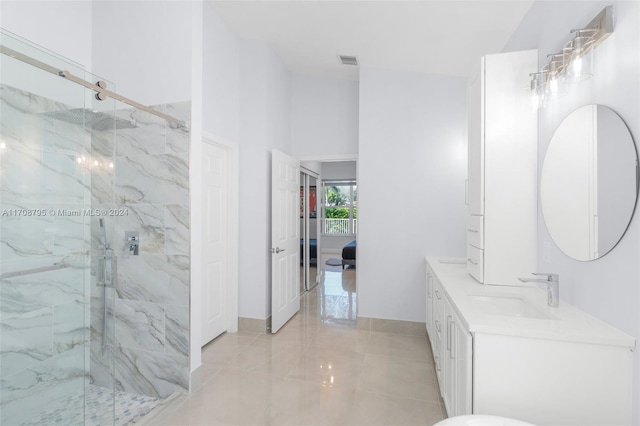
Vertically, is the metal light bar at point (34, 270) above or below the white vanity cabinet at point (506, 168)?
below

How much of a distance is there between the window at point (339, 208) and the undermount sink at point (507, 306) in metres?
7.16

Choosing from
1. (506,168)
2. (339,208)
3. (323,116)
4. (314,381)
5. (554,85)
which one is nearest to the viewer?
(554,85)

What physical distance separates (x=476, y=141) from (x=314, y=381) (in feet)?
7.36

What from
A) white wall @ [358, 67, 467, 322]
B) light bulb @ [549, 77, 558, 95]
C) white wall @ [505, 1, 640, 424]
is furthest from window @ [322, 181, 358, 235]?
light bulb @ [549, 77, 558, 95]

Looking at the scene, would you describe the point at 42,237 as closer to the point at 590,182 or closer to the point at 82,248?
the point at 82,248

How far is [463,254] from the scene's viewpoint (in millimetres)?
3596

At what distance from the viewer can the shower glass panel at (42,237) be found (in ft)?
4.93

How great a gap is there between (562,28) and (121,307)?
11.5ft

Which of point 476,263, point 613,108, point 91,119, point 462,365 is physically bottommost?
point 462,365

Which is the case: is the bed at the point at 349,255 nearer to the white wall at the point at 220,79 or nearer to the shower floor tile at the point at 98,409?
the white wall at the point at 220,79

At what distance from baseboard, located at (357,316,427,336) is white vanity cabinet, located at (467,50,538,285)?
160 cm

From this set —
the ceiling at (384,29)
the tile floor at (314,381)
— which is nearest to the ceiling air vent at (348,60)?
the ceiling at (384,29)

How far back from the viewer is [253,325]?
369cm

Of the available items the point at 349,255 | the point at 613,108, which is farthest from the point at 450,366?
the point at 349,255
